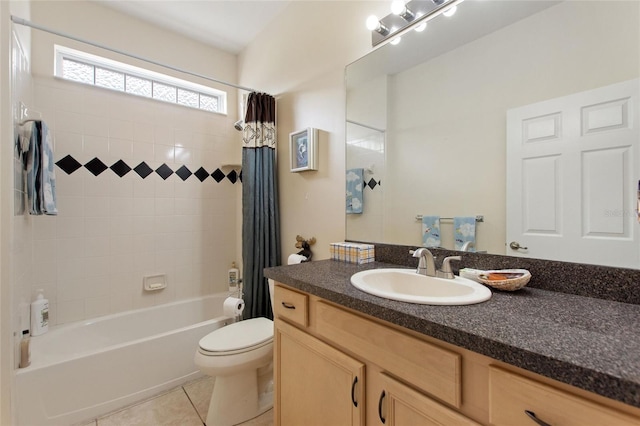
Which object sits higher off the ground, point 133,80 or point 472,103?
point 133,80

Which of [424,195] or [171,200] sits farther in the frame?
[171,200]

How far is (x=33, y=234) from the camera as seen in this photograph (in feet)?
6.23

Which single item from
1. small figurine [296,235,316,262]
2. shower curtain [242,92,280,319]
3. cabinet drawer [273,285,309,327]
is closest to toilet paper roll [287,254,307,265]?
small figurine [296,235,316,262]

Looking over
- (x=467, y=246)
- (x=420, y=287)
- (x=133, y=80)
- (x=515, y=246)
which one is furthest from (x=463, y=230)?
(x=133, y=80)

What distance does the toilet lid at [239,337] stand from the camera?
1.53m

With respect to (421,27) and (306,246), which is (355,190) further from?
(421,27)

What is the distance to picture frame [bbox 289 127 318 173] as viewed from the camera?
1838 mm

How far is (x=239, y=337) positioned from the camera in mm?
1632

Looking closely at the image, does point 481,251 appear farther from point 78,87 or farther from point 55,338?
point 78,87

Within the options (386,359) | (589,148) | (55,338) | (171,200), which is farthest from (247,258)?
(589,148)

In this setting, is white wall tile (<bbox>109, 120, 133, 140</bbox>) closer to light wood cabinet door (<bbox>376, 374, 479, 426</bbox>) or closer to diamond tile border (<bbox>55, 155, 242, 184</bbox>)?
diamond tile border (<bbox>55, 155, 242, 184</bbox>)

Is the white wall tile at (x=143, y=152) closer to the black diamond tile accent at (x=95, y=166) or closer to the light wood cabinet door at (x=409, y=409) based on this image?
the black diamond tile accent at (x=95, y=166)

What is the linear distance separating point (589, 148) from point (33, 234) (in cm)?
297

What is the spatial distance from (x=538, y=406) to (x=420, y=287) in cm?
60
